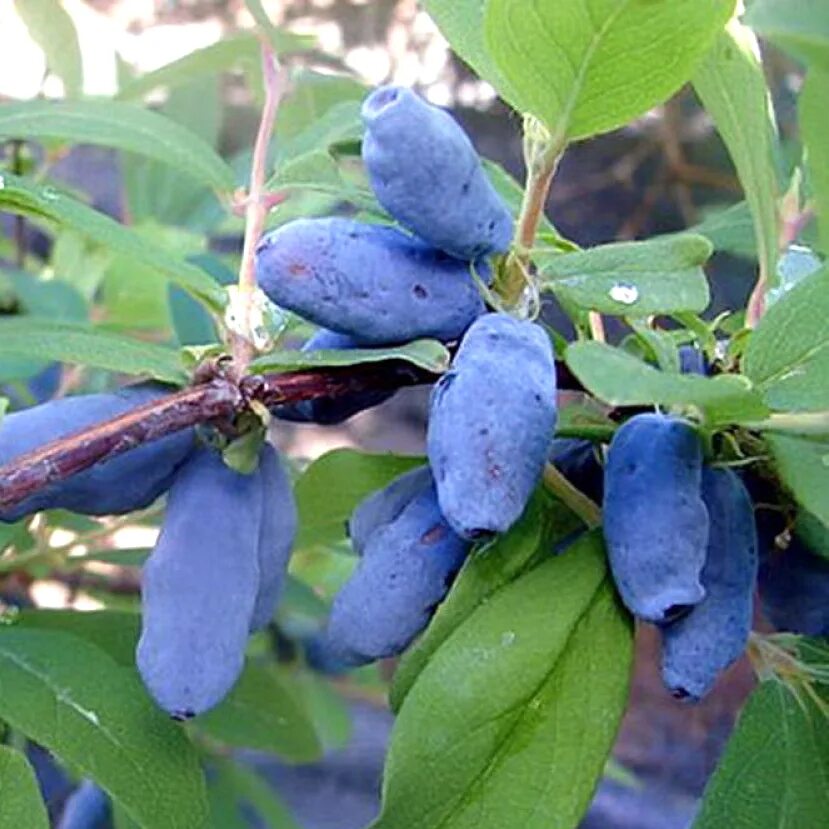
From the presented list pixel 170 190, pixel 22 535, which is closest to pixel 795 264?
pixel 22 535

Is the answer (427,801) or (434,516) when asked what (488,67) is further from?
(427,801)

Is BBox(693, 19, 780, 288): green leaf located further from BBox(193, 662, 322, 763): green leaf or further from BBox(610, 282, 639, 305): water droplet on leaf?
BBox(193, 662, 322, 763): green leaf

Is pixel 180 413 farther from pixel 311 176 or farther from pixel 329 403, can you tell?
pixel 311 176

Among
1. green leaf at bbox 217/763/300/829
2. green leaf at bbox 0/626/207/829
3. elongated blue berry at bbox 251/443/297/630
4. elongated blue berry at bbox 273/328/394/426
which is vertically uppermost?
elongated blue berry at bbox 273/328/394/426

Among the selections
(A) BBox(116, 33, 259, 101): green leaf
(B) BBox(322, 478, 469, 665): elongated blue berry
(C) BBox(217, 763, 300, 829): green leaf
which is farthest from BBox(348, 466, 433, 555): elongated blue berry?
(C) BBox(217, 763, 300, 829): green leaf

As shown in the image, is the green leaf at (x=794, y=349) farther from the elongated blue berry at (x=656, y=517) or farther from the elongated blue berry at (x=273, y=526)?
the elongated blue berry at (x=273, y=526)

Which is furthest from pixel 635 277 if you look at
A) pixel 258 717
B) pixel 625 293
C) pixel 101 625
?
pixel 258 717

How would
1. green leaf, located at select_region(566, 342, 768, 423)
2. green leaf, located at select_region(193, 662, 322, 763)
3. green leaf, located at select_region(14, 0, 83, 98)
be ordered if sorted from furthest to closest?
green leaf, located at select_region(14, 0, 83, 98) → green leaf, located at select_region(193, 662, 322, 763) → green leaf, located at select_region(566, 342, 768, 423)

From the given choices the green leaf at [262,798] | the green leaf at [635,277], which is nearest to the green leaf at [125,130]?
the green leaf at [635,277]
